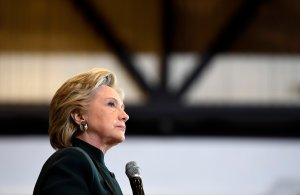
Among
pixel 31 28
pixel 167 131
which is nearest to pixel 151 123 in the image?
pixel 167 131

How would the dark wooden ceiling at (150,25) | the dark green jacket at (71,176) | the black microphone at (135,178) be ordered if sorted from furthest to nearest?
the dark wooden ceiling at (150,25) → the black microphone at (135,178) → the dark green jacket at (71,176)

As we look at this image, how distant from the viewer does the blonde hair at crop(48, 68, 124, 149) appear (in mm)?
2697

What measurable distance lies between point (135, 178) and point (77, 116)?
25 centimetres

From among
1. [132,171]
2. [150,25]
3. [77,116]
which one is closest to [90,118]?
[77,116]

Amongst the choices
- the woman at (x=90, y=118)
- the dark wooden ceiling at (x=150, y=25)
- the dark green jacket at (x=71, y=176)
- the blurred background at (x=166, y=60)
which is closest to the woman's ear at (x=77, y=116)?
the woman at (x=90, y=118)

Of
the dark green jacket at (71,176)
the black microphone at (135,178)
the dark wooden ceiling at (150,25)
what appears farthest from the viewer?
the dark wooden ceiling at (150,25)

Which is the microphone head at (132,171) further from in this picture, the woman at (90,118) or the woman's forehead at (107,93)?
the woman's forehead at (107,93)

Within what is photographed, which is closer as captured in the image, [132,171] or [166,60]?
[132,171]

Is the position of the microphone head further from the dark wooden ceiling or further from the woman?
the dark wooden ceiling

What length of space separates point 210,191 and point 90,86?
17.0 ft

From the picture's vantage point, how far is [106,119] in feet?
8.87

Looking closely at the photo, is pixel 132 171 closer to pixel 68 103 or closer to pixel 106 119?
pixel 106 119

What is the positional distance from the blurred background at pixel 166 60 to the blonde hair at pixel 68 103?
461 centimetres

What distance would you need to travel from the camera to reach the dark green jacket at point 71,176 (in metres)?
2.46
